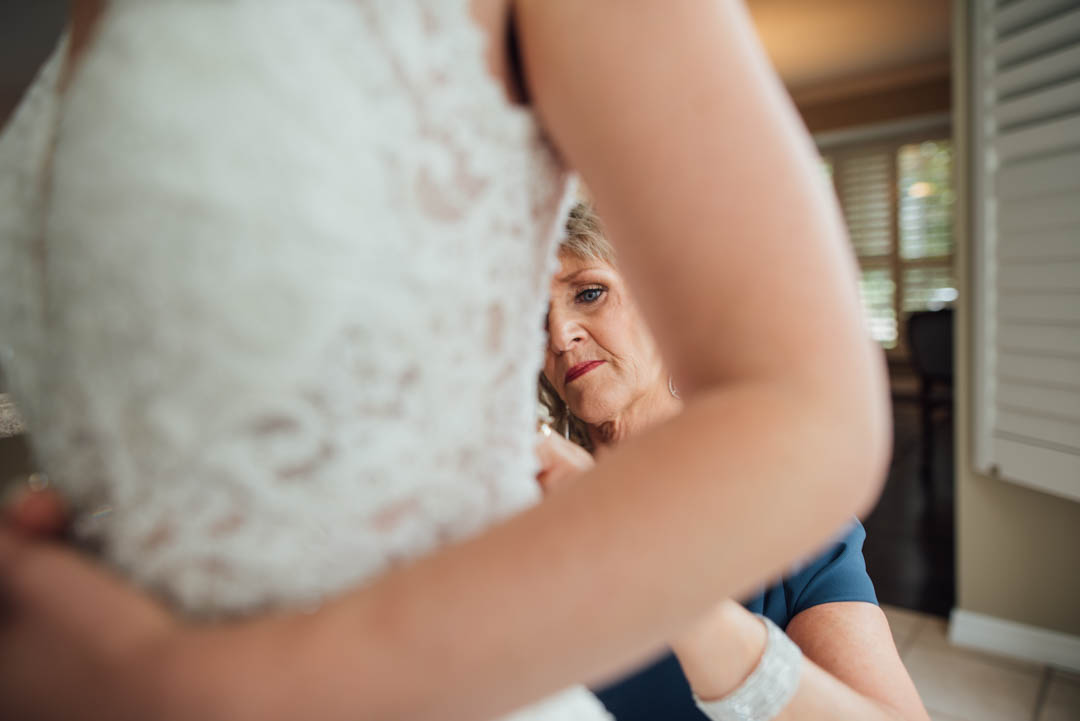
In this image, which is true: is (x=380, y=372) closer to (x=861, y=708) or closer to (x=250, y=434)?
(x=250, y=434)

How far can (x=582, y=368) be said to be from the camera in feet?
4.29

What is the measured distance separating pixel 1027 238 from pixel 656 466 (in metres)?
2.19

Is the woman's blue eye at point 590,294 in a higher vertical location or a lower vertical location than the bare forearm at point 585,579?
lower

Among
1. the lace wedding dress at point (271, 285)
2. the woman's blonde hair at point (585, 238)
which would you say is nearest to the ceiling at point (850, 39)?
the woman's blonde hair at point (585, 238)

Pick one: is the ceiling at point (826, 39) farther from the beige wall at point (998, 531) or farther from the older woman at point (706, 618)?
the older woman at point (706, 618)

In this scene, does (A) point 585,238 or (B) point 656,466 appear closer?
(B) point 656,466

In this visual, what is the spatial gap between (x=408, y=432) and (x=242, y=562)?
91 mm

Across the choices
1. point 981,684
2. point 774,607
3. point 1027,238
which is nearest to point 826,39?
point 1027,238

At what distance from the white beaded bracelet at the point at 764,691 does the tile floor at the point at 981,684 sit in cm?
185

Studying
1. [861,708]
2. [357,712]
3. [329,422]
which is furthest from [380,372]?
[861,708]

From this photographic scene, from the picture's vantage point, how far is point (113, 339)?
0.31m

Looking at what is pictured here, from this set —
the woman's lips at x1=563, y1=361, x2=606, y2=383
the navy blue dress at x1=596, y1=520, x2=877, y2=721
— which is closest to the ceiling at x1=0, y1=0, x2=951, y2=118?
the woman's lips at x1=563, y1=361, x2=606, y2=383

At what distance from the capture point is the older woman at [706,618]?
628 millimetres

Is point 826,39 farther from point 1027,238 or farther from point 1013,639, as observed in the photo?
point 1013,639
